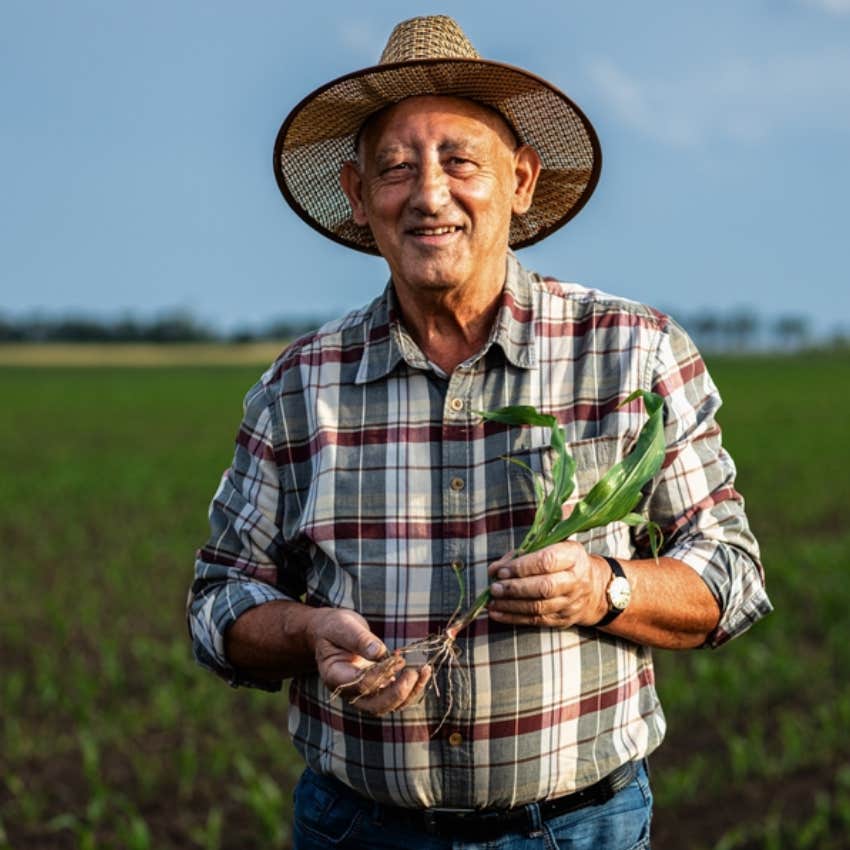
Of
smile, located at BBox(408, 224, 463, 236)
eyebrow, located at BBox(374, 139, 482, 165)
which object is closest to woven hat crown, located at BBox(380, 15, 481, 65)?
eyebrow, located at BBox(374, 139, 482, 165)

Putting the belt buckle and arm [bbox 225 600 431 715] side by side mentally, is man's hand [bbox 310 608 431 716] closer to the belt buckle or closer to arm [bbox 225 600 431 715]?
arm [bbox 225 600 431 715]

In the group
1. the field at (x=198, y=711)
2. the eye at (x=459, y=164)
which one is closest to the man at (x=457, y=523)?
the eye at (x=459, y=164)

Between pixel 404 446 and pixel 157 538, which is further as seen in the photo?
pixel 157 538

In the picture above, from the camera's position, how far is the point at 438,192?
7.62 ft

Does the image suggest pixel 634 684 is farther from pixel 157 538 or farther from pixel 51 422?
pixel 51 422

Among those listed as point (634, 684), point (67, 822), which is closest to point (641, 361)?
point (634, 684)

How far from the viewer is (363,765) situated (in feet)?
7.59

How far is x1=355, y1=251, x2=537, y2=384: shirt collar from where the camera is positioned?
7.80 ft

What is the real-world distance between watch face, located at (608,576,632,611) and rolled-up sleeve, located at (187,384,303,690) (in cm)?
69

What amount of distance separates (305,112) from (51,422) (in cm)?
2951

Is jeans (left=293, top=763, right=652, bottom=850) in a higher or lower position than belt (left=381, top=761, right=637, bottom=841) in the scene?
lower

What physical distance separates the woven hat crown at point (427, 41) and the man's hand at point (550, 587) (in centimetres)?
100

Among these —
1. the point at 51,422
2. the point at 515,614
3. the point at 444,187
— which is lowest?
the point at 51,422

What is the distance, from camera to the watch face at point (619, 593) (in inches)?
85.7
